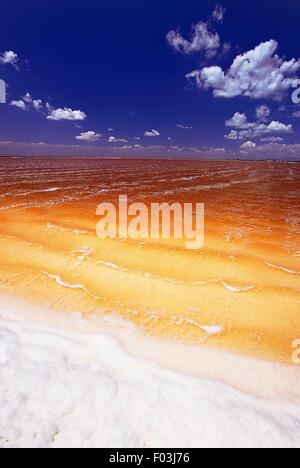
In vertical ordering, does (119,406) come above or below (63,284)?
below

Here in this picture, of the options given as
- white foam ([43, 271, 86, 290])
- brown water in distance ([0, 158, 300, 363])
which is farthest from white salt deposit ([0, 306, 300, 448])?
white foam ([43, 271, 86, 290])

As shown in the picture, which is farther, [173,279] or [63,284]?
[173,279]

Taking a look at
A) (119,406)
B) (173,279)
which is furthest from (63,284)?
(119,406)

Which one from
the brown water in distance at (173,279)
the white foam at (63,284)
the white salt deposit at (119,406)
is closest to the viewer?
the white salt deposit at (119,406)

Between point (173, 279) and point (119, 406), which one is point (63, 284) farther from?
point (119, 406)

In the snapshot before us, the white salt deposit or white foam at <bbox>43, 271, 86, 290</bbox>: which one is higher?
white foam at <bbox>43, 271, 86, 290</bbox>

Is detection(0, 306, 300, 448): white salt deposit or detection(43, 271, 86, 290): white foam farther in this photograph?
detection(43, 271, 86, 290): white foam

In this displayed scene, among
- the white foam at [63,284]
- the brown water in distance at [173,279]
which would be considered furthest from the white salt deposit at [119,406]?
the white foam at [63,284]

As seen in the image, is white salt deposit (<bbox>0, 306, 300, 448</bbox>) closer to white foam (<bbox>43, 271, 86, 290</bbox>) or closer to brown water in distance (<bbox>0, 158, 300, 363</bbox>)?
brown water in distance (<bbox>0, 158, 300, 363</bbox>)

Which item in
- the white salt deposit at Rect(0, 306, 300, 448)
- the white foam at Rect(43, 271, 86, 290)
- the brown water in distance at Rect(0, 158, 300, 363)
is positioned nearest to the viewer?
the white salt deposit at Rect(0, 306, 300, 448)

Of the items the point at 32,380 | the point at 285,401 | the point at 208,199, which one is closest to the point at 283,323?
the point at 285,401

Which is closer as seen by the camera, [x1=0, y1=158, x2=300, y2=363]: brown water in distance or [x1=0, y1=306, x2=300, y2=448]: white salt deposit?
[x1=0, y1=306, x2=300, y2=448]: white salt deposit

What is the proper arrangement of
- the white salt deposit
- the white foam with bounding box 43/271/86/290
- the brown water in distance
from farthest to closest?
the white foam with bounding box 43/271/86/290
the brown water in distance
the white salt deposit

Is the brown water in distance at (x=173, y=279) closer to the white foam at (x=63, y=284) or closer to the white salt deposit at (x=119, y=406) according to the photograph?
the white foam at (x=63, y=284)
